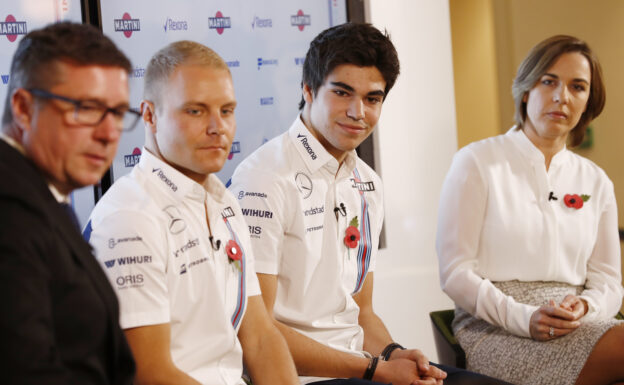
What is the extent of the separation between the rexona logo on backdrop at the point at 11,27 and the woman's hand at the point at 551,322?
7.15 feet

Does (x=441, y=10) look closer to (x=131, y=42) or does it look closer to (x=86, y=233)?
(x=131, y=42)

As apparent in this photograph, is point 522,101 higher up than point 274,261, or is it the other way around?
point 522,101

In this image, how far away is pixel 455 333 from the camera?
9.07 feet

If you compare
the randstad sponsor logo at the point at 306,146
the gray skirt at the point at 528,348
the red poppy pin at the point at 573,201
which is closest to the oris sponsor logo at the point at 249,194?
the randstad sponsor logo at the point at 306,146

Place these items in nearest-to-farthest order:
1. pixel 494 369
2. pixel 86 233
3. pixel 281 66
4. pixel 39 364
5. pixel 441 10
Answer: pixel 39 364 < pixel 86 233 < pixel 494 369 < pixel 281 66 < pixel 441 10

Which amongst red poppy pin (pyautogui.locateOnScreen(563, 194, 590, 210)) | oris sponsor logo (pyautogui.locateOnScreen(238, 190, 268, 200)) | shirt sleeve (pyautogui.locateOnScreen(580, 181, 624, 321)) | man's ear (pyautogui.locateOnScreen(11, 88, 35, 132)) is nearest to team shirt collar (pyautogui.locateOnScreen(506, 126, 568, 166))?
red poppy pin (pyautogui.locateOnScreen(563, 194, 590, 210))

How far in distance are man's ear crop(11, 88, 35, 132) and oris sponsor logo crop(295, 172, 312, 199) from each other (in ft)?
3.59

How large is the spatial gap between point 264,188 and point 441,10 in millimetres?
1909

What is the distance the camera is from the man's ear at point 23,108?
1273 mm

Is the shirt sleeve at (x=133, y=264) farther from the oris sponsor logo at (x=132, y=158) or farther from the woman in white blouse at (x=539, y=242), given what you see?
the woman in white blouse at (x=539, y=242)

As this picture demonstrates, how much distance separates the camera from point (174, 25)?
3.00 m

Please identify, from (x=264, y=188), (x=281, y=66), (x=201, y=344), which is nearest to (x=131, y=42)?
(x=281, y=66)

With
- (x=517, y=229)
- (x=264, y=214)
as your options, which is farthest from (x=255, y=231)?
(x=517, y=229)

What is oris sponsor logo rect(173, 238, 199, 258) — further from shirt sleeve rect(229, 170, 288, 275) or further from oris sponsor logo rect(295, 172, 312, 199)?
oris sponsor logo rect(295, 172, 312, 199)
